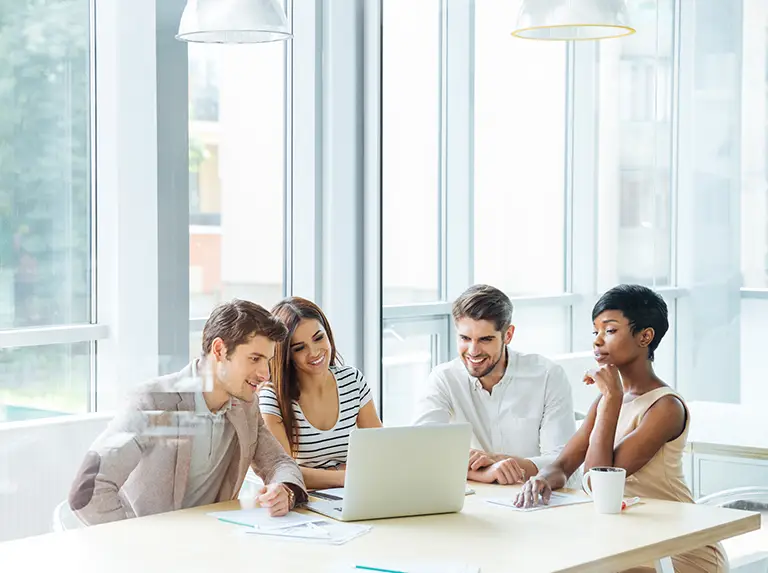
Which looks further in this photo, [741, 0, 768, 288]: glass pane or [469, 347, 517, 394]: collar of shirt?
[741, 0, 768, 288]: glass pane

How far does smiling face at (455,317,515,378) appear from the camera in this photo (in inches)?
128

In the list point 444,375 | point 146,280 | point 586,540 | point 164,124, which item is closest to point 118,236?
point 146,280

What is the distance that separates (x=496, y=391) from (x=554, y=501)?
24.6 inches

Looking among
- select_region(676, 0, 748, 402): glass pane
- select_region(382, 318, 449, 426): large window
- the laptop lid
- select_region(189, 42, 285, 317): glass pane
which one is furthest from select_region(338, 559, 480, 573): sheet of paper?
select_region(382, 318, 449, 426): large window

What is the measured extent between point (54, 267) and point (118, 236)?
25cm

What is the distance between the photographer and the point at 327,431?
3262 millimetres

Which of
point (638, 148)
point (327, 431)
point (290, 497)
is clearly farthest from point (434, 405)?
point (638, 148)

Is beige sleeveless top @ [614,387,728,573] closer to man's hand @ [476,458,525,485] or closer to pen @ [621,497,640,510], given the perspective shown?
pen @ [621,497,640,510]

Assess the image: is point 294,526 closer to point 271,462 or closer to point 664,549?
point 271,462

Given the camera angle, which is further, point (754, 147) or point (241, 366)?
point (754, 147)

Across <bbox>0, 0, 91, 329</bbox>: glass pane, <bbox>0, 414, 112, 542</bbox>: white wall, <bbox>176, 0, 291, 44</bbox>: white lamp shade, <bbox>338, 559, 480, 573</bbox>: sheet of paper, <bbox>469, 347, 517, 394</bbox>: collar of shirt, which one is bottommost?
<bbox>0, 414, 112, 542</bbox>: white wall

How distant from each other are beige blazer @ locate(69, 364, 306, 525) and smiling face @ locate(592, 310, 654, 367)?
93cm

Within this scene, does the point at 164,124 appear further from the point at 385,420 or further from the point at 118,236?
the point at 385,420

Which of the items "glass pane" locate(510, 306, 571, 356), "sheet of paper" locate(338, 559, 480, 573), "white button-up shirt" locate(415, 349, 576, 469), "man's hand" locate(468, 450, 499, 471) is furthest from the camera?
"glass pane" locate(510, 306, 571, 356)
